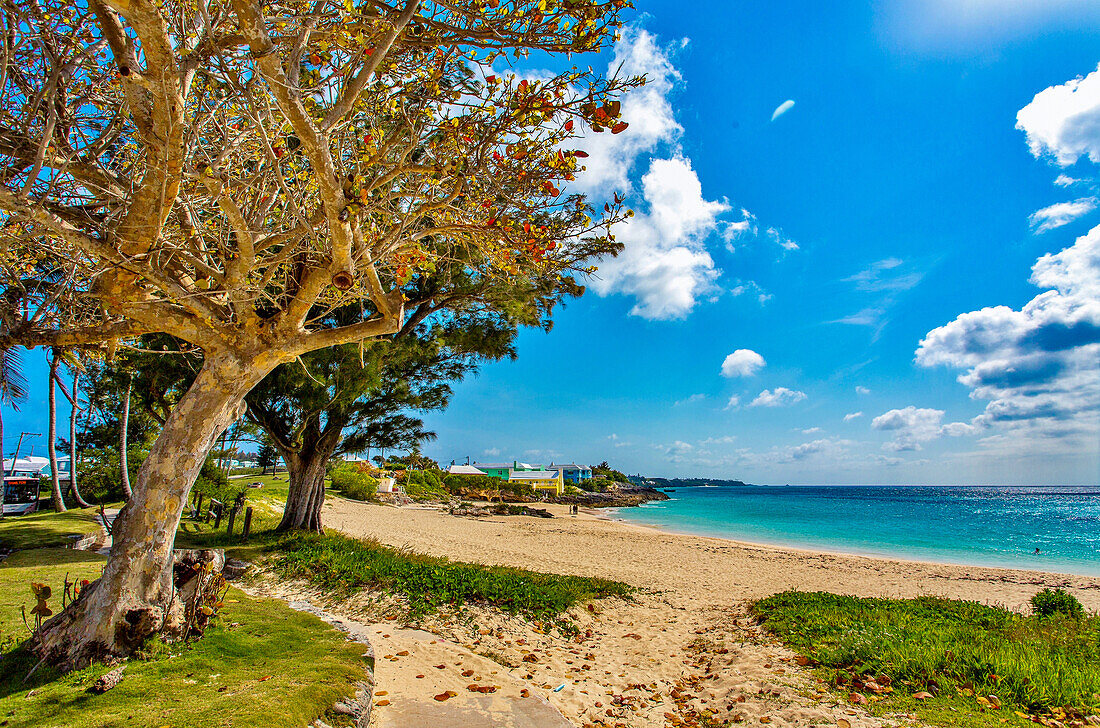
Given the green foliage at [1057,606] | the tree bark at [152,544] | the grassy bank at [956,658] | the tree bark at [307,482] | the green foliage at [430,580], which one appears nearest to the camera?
the tree bark at [152,544]

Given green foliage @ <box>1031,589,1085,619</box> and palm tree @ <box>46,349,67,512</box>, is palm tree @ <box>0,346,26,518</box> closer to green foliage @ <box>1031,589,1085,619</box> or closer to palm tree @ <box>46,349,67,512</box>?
palm tree @ <box>46,349,67,512</box>

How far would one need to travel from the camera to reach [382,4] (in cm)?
331

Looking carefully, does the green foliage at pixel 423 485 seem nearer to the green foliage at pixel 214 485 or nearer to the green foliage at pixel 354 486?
the green foliage at pixel 354 486

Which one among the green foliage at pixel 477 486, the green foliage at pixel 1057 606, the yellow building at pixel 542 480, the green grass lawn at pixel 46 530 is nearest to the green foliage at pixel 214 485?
the green grass lawn at pixel 46 530

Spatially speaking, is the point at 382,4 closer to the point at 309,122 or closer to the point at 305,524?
the point at 309,122

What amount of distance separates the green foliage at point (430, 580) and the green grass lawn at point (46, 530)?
15.6 feet

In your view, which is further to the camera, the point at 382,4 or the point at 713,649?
the point at 713,649

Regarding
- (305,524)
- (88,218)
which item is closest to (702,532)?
(305,524)

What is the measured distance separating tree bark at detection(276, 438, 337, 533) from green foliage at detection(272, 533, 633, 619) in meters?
1.57

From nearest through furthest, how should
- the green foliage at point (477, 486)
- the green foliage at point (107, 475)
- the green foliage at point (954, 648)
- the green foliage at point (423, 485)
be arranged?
the green foliage at point (954, 648), the green foliage at point (107, 475), the green foliage at point (423, 485), the green foliage at point (477, 486)

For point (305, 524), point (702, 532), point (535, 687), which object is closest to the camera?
point (535, 687)

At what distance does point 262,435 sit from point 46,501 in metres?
14.6

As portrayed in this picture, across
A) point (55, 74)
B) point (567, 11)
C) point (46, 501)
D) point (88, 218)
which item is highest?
point (567, 11)

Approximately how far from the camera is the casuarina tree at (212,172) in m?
3.42
